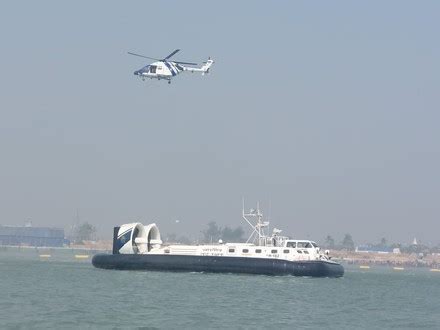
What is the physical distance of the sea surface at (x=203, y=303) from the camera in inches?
1913

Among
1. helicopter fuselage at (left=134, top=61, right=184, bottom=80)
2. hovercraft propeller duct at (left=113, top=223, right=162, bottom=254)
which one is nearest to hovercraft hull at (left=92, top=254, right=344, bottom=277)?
hovercraft propeller duct at (left=113, top=223, right=162, bottom=254)

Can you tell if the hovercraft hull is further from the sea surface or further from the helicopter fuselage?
the helicopter fuselage

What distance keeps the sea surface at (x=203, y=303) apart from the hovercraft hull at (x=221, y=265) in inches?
56.4

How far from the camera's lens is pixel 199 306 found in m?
56.9

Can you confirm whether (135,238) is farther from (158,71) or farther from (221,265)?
(158,71)

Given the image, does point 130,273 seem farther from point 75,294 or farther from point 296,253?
point 75,294

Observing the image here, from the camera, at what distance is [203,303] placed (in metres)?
58.8

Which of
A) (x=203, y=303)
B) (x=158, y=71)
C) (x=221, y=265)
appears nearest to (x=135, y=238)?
(x=221, y=265)

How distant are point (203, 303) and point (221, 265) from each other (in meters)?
31.7

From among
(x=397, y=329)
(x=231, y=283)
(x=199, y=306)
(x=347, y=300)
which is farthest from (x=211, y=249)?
(x=397, y=329)

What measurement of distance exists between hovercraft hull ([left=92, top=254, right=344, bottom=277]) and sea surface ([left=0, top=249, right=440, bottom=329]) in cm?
143

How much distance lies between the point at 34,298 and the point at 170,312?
32.3 ft

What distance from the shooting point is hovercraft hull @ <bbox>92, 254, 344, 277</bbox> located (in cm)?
8788

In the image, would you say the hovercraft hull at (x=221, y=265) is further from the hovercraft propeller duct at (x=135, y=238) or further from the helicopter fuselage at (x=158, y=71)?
the helicopter fuselage at (x=158, y=71)
